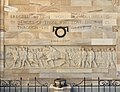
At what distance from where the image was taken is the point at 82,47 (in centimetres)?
940

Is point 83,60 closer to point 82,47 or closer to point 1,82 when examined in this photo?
point 82,47

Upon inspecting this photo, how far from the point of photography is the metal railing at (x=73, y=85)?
30.2 ft

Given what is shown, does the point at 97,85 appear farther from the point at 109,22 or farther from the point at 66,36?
the point at 109,22

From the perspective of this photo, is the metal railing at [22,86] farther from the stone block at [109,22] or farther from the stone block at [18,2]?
the stone block at [109,22]

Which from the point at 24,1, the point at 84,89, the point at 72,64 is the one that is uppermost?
the point at 24,1

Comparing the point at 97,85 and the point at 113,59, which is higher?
the point at 113,59

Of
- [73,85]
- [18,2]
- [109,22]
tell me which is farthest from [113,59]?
[18,2]

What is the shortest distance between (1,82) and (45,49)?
140 cm

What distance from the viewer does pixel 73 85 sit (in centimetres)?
926

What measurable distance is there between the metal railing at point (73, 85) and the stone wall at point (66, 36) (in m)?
0.16

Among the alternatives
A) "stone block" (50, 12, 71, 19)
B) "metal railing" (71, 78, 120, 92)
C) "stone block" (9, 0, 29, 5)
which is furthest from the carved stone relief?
"stone block" (9, 0, 29, 5)

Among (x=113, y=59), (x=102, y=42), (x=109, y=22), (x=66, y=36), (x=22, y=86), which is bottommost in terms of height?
(x=22, y=86)

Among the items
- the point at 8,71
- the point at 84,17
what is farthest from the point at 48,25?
the point at 8,71

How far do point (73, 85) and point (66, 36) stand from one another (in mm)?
1261
